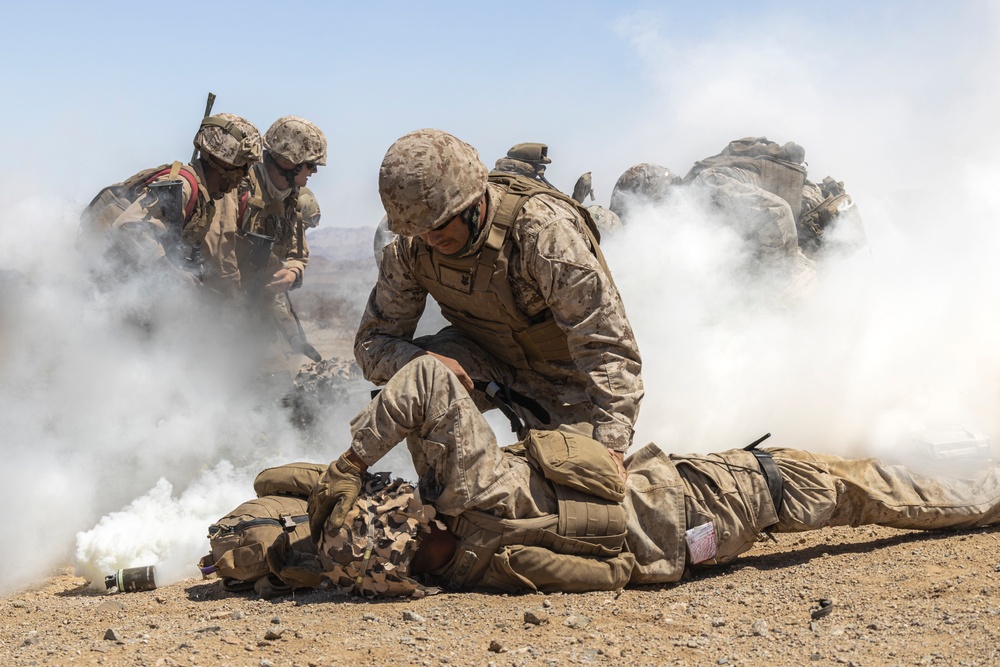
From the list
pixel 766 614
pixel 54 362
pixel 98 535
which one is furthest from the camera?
pixel 54 362

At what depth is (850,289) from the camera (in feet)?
27.0

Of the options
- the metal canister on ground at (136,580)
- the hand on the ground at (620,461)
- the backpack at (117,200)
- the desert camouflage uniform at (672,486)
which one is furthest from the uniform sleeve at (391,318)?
the backpack at (117,200)

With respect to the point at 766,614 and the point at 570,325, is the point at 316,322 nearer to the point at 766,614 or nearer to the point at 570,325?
the point at 570,325

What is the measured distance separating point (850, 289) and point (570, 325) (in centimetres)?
441

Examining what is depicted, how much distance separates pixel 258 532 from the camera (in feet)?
14.1

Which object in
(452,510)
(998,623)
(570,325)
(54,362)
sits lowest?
(998,623)

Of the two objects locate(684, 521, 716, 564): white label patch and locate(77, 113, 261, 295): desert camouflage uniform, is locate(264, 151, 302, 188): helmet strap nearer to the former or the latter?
locate(77, 113, 261, 295): desert camouflage uniform

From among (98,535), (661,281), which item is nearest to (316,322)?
(661,281)

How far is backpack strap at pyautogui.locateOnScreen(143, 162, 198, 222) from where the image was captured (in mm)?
7470

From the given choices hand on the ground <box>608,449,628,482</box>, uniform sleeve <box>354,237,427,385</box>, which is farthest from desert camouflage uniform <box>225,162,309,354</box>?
hand on the ground <box>608,449,628,482</box>

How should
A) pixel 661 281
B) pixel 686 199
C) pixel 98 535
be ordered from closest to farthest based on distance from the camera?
1. pixel 98 535
2. pixel 661 281
3. pixel 686 199

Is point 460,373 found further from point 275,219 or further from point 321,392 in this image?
point 275,219

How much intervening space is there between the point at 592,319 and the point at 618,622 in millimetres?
1298

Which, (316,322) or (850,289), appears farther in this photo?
(316,322)
